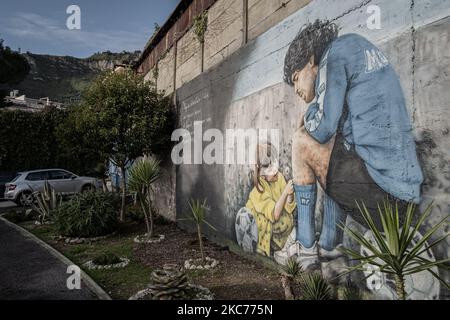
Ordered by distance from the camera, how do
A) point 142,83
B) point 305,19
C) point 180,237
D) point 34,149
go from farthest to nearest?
point 34,149
point 142,83
point 180,237
point 305,19

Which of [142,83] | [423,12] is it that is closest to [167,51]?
[142,83]

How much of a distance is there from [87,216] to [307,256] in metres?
5.92

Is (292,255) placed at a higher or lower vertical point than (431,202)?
lower

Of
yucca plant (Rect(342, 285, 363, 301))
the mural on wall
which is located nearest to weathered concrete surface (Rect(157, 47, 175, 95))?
the mural on wall

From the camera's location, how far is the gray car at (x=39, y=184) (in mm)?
14742

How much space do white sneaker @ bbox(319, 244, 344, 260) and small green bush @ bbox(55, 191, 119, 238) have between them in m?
6.03

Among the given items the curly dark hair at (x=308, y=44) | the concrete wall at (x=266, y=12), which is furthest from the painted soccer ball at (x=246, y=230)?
the concrete wall at (x=266, y=12)

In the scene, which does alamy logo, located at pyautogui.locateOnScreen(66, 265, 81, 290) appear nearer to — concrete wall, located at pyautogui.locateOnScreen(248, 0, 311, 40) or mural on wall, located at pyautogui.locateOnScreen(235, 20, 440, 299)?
mural on wall, located at pyautogui.locateOnScreen(235, 20, 440, 299)

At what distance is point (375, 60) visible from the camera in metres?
3.56

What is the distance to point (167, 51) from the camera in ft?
37.3

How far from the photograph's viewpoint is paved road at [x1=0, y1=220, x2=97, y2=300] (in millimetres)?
4672

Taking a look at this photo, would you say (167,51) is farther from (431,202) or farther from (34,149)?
(34,149)

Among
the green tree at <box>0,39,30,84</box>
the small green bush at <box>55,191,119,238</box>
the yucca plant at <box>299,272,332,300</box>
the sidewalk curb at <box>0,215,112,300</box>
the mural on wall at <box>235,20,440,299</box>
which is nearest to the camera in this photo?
the mural on wall at <box>235,20,440,299</box>

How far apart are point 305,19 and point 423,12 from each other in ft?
6.24
